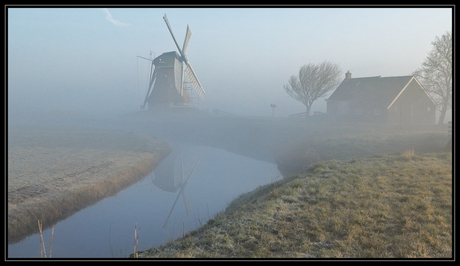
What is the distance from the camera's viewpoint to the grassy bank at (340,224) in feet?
17.9

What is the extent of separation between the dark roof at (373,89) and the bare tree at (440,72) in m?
2.01

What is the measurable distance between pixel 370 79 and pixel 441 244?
40321mm

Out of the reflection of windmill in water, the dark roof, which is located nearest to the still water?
the reflection of windmill in water

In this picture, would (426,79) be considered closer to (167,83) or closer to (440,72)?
(440,72)

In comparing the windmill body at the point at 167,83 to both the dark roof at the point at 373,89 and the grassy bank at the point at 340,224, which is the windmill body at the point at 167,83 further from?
the grassy bank at the point at 340,224

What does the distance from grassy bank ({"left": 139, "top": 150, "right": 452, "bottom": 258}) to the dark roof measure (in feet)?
95.4

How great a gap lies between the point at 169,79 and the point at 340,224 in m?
51.0

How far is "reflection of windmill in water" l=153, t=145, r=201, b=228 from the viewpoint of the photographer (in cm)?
1777

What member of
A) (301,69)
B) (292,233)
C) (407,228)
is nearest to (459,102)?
(407,228)

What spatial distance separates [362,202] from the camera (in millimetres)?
7836

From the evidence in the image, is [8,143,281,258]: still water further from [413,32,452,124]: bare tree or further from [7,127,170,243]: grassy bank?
[413,32,452,124]: bare tree

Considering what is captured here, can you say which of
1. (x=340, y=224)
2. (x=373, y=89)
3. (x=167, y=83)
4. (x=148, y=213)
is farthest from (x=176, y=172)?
(x=167, y=83)

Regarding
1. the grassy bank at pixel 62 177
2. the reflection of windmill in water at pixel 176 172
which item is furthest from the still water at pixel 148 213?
the grassy bank at pixel 62 177

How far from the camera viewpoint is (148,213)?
13.2 m
